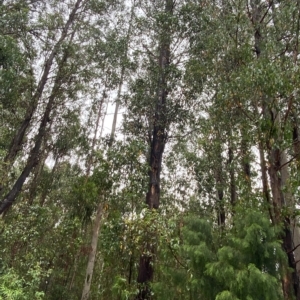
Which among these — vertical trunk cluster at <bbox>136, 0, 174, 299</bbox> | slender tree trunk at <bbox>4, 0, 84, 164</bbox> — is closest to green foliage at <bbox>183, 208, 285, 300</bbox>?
vertical trunk cluster at <bbox>136, 0, 174, 299</bbox>

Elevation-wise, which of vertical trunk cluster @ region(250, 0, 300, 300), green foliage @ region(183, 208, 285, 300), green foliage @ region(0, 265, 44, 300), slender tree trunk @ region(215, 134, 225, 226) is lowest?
green foliage @ region(0, 265, 44, 300)

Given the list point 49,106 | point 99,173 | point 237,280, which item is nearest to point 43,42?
point 49,106

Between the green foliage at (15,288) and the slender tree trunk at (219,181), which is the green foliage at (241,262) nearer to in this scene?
the green foliage at (15,288)

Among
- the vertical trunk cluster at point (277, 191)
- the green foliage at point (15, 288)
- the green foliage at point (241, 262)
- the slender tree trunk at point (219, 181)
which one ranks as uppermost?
the slender tree trunk at point (219, 181)

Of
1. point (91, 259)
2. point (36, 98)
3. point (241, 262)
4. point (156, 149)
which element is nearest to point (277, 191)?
point (241, 262)

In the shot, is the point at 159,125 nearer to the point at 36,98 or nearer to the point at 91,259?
the point at 36,98

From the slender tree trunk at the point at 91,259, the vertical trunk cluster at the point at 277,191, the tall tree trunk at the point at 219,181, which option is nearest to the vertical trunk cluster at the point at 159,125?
the slender tree trunk at the point at 91,259

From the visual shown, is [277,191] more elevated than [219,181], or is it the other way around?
[219,181]

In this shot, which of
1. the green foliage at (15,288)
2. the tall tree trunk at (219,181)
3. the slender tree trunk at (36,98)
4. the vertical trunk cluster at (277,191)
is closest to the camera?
the vertical trunk cluster at (277,191)

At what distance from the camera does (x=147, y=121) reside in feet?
24.5

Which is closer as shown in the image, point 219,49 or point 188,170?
point 219,49

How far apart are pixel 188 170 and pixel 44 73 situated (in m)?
4.64

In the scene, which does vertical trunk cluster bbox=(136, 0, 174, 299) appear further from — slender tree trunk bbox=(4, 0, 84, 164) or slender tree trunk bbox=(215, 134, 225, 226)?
slender tree trunk bbox=(4, 0, 84, 164)

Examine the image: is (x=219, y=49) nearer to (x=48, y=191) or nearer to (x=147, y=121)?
(x=147, y=121)
